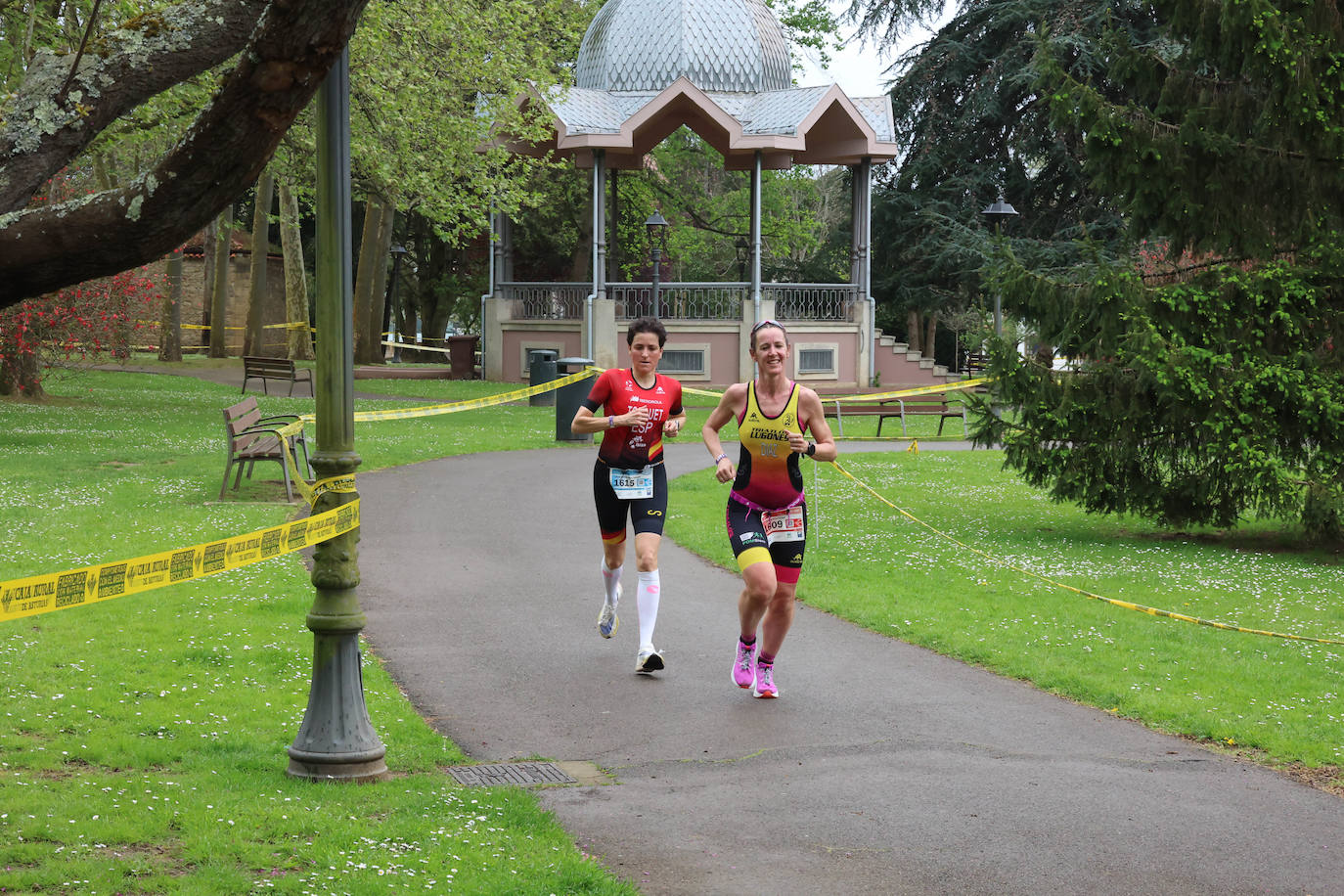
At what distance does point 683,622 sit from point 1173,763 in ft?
13.4

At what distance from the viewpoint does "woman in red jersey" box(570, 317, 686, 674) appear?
840 centimetres

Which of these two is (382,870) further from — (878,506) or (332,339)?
(878,506)

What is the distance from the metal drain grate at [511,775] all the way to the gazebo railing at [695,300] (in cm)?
2952

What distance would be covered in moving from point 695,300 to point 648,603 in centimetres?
3069

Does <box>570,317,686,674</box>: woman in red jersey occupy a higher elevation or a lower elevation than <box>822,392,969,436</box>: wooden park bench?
higher

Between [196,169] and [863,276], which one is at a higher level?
[863,276]

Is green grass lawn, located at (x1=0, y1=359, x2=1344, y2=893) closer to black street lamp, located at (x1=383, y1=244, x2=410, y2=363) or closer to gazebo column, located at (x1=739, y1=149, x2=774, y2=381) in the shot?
gazebo column, located at (x1=739, y1=149, x2=774, y2=381)

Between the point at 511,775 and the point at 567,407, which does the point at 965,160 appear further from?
the point at 511,775

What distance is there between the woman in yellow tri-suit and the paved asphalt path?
0.45 meters

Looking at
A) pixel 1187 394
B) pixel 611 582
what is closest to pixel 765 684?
pixel 611 582

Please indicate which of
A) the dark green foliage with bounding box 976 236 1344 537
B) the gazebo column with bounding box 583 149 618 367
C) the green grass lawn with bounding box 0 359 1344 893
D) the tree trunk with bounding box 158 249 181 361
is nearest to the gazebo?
the gazebo column with bounding box 583 149 618 367

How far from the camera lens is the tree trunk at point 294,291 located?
1837 inches

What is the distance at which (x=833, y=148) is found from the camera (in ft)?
123

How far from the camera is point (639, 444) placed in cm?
855
